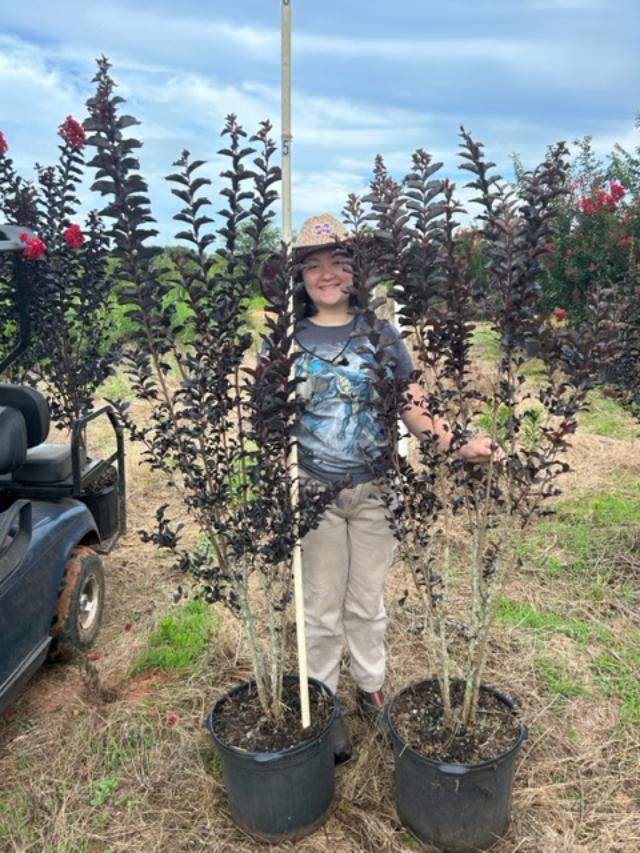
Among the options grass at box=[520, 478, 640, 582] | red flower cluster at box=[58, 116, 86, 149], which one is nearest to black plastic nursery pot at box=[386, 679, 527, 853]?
grass at box=[520, 478, 640, 582]

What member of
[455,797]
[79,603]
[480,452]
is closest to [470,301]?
[480,452]

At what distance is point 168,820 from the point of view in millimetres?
2441

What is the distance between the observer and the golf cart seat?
3168 millimetres

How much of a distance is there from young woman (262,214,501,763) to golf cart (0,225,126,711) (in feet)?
3.57

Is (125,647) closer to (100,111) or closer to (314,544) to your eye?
(314,544)

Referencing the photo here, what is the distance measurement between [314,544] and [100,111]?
1.57 metres

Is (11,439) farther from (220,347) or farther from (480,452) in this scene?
(480,452)

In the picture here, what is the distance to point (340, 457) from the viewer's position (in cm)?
247

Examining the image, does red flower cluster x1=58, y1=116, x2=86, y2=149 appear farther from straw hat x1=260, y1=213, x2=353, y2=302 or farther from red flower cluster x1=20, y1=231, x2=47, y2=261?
straw hat x1=260, y1=213, x2=353, y2=302

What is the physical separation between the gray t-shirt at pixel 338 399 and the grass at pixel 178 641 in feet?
4.59

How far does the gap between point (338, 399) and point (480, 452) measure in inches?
20.3

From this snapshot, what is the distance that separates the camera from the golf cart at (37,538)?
2715mm

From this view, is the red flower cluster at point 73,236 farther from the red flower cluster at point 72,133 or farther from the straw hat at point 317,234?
the straw hat at point 317,234

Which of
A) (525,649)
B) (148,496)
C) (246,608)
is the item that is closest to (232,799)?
(246,608)
